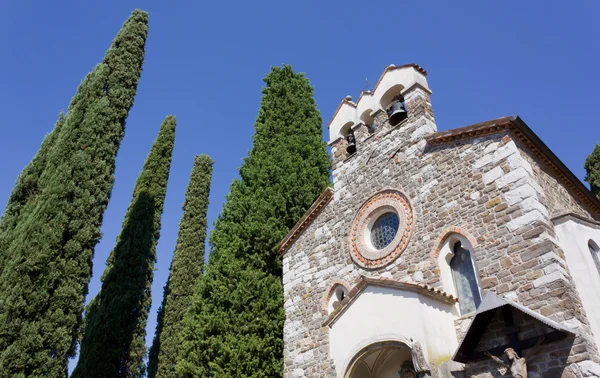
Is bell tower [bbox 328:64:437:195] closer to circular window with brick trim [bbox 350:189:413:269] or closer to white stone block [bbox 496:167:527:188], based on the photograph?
circular window with brick trim [bbox 350:189:413:269]

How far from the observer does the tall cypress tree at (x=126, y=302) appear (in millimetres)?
14766

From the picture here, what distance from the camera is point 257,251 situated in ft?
41.3

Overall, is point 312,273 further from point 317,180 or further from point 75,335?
point 75,335

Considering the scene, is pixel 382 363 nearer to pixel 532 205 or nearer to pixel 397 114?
pixel 532 205

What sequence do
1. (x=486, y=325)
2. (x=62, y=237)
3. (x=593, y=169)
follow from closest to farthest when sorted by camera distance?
(x=486, y=325) → (x=62, y=237) → (x=593, y=169)

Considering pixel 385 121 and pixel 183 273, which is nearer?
pixel 385 121

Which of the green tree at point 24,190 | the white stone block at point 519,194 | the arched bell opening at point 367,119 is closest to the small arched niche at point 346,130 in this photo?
the arched bell opening at point 367,119

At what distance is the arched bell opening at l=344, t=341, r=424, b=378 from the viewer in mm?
8195

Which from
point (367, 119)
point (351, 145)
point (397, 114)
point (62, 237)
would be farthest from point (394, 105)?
point (62, 237)

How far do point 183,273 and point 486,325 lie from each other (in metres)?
14.5

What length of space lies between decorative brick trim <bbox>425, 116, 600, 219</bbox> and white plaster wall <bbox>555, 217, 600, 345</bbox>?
161 cm

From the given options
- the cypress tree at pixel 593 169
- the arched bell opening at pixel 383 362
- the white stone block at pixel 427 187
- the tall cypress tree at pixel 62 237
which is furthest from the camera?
the cypress tree at pixel 593 169

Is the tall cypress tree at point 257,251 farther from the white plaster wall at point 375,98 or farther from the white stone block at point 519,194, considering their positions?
the white stone block at point 519,194

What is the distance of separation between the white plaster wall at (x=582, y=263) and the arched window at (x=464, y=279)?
1549 mm
